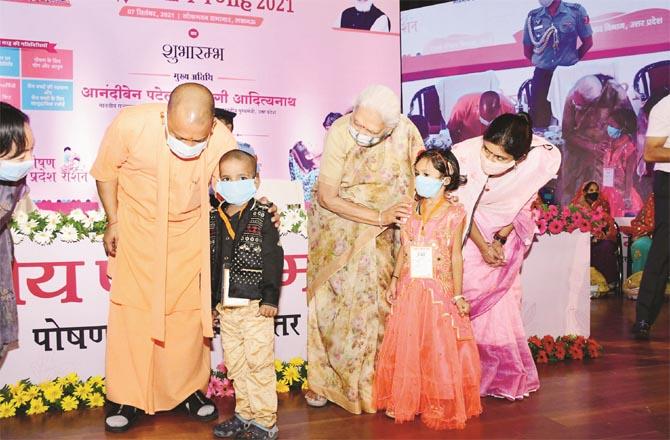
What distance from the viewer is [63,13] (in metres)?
5.66

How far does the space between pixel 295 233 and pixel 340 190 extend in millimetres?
648

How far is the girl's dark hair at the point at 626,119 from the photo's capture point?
773 centimetres

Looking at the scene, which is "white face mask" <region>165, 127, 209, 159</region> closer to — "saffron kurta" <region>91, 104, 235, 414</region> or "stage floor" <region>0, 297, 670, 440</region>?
"saffron kurta" <region>91, 104, 235, 414</region>

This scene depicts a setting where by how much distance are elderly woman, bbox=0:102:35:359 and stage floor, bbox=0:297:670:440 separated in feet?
1.56

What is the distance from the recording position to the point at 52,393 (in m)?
3.03

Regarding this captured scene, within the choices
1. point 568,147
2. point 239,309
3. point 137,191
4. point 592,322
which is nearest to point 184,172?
point 137,191

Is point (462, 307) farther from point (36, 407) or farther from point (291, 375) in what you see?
point (36, 407)

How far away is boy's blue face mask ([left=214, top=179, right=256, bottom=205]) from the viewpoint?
2.58 meters

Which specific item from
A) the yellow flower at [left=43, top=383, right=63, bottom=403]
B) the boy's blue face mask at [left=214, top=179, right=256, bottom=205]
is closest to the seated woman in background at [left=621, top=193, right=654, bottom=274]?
the boy's blue face mask at [left=214, top=179, right=256, bottom=205]

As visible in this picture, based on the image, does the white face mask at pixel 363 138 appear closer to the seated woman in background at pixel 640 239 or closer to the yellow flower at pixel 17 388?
the yellow flower at pixel 17 388

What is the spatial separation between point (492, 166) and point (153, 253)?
1.70 metres

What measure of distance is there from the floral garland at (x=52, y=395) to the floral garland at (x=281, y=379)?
0.56 m

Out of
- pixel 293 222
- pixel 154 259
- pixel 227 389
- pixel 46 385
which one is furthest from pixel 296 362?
pixel 46 385

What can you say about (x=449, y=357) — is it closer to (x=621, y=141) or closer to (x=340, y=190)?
(x=340, y=190)
